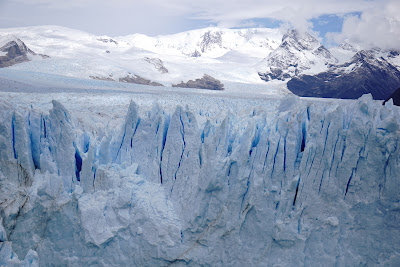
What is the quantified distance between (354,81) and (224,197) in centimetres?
4503

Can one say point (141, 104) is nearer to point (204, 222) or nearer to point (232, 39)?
point (204, 222)

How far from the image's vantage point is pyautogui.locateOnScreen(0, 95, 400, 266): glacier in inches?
243

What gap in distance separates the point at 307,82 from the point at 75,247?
51.9m

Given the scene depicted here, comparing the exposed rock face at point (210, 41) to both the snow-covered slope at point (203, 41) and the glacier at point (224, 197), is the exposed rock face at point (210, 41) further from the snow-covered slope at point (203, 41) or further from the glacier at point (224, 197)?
the glacier at point (224, 197)

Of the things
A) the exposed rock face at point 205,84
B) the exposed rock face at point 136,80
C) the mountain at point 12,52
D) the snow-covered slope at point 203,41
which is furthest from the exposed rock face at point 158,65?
the snow-covered slope at point 203,41

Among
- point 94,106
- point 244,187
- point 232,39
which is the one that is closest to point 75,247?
point 244,187

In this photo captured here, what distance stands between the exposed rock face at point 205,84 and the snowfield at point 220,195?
98.6ft

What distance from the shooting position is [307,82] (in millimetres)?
53094

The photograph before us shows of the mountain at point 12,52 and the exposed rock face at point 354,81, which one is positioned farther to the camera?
the exposed rock face at point 354,81

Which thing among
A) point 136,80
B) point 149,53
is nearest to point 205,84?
point 136,80

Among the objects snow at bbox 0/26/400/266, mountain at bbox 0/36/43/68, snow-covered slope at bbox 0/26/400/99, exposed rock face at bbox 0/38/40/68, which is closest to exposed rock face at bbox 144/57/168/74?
snow-covered slope at bbox 0/26/400/99

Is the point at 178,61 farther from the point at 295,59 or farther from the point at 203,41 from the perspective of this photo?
the point at 203,41

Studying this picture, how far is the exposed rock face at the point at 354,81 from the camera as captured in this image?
141 ft

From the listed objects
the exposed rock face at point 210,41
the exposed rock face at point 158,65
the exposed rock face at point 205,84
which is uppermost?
the exposed rock face at point 210,41
